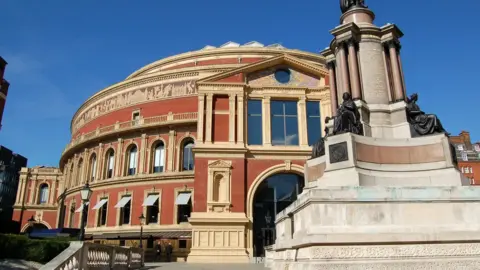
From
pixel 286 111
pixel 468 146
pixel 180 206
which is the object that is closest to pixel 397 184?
pixel 286 111

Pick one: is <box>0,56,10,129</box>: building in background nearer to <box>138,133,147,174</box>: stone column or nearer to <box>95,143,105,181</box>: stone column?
<box>138,133,147,174</box>: stone column

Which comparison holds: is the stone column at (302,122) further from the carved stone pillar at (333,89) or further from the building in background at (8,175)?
the building in background at (8,175)

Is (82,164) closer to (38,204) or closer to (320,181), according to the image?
(38,204)

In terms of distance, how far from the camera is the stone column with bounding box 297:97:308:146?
27250 millimetres

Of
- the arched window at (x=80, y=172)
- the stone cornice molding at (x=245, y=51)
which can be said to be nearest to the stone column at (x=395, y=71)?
the stone cornice molding at (x=245, y=51)

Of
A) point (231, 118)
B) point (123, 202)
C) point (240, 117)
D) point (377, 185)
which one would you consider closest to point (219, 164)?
point (231, 118)

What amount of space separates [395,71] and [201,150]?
16.2m

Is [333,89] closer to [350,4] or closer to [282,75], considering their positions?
[350,4]

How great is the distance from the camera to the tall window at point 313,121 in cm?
2758

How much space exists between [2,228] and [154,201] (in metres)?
11.2

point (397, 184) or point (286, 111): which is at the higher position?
point (286, 111)

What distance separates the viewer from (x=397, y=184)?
28.7 feet

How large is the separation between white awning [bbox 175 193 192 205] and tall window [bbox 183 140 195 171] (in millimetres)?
2700

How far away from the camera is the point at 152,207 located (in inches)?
1325
